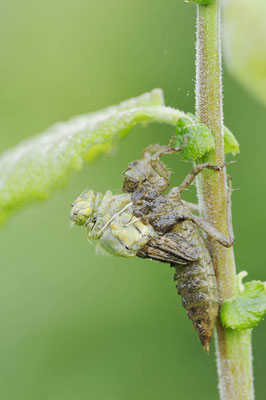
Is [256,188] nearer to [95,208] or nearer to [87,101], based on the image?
[87,101]

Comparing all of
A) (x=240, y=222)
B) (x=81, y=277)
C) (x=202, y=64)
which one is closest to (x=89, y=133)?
(x=202, y=64)

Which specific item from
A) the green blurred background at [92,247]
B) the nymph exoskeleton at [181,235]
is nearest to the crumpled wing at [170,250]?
the nymph exoskeleton at [181,235]

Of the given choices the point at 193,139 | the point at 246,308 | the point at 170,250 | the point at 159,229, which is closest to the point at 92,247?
the point at 159,229

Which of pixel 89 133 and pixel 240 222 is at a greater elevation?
pixel 240 222

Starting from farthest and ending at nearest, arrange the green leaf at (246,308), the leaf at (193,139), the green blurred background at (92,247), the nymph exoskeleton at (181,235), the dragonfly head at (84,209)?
the green blurred background at (92,247)
the dragonfly head at (84,209)
the nymph exoskeleton at (181,235)
the green leaf at (246,308)
the leaf at (193,139)

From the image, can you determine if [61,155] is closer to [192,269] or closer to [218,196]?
[218,196]

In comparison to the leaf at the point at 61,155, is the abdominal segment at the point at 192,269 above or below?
below

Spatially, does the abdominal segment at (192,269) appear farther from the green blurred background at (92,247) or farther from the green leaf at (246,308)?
the green blurred background at (92,247)

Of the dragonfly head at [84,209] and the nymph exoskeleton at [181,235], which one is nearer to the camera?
the nymph exoskeleton at [181,235]
